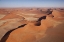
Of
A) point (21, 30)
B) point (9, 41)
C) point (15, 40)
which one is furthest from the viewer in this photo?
point (21, 30)

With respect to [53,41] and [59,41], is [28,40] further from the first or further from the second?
[59,41]

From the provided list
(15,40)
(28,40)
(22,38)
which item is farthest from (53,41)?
(15,40)

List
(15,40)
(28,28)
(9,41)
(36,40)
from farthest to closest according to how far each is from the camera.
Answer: (28,28), (36,40), (15,40), (9,41)

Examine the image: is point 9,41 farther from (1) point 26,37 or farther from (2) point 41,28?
(2) point 41,28

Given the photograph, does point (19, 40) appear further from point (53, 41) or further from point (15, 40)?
point (53, 41)

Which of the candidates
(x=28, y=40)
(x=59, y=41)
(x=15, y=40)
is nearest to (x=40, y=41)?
(x=28, y=40)

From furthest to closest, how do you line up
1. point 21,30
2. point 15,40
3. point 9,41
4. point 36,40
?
1. point 21,30
2. point 36,40
3. point 15,40
4. point 9,41

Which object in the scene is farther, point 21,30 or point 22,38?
point 21,30

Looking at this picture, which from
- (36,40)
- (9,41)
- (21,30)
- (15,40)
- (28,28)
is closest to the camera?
(9,41)

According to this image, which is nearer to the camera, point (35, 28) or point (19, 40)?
point (19, 40)
